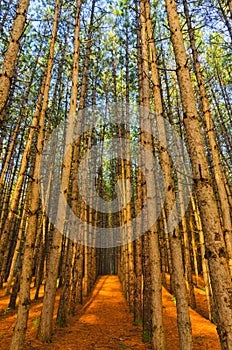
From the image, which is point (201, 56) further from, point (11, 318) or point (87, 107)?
point (11, 318)

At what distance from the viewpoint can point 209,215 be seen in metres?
2.84

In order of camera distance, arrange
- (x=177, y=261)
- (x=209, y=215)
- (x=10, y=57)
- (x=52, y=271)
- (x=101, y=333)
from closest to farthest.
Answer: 1. (x=209, y=215)
2. (x=10, y=57)
3. (x=177, y=261)
4. (x=52, y=271)
5. (x=101, y=333)

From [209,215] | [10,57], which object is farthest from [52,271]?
[10,57]

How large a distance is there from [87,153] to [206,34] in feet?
23.2

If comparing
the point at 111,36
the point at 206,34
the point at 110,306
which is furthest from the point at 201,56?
the point at 110,306

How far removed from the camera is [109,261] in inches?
1447

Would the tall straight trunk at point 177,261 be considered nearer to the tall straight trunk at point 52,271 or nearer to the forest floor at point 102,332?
the forest floor at point 102,332

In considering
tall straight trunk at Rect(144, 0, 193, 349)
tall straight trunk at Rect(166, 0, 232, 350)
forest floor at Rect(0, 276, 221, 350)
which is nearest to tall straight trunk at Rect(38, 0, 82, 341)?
forest floor at Rect(0, 276, 221, 350)

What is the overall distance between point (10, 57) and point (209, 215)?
10.8ft

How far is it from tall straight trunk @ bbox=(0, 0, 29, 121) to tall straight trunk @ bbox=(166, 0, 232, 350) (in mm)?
2331

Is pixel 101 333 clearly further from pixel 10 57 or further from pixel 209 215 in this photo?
pixel 10 57

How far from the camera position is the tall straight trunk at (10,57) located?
10.6 ft

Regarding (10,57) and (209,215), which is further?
(10,57)

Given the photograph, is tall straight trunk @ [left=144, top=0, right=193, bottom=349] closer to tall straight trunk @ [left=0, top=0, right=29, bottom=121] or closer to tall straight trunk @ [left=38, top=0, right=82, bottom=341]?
tall straight trunk @ [left=38, top=0, right=82, bottom=341]
